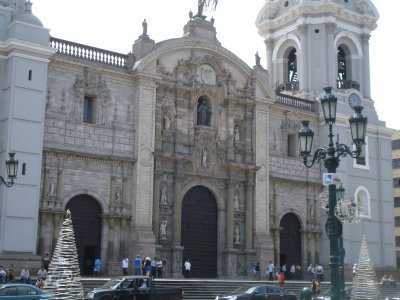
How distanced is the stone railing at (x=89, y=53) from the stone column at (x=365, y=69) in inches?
741

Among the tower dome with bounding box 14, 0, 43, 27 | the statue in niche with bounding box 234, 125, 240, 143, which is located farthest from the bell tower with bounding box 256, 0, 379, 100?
the tower dome with bounding box 14, 0, 43, 27

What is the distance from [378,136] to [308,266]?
1135 centimetres

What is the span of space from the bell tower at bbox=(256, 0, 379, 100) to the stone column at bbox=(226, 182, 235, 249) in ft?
33.5

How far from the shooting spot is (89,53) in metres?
37.0

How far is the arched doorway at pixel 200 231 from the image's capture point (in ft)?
128

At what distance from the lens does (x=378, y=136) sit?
4834cm

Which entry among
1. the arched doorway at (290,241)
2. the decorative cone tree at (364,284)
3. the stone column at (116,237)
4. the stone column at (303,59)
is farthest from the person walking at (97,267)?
the stone column at (303,59)

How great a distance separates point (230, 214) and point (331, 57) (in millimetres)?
14253

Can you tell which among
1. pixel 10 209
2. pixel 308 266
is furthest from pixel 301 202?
pixel 10 209

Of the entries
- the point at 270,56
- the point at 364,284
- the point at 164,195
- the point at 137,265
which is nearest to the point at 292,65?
the point at 270,56

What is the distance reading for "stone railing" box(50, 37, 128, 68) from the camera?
3600 centimetres

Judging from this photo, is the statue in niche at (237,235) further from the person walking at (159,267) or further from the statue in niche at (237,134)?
the person walking at (159,267)

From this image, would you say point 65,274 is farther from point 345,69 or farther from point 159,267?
point 345,69

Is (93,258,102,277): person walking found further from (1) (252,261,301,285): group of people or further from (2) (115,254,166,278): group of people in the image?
(1) (252,261,301,285): group of people
